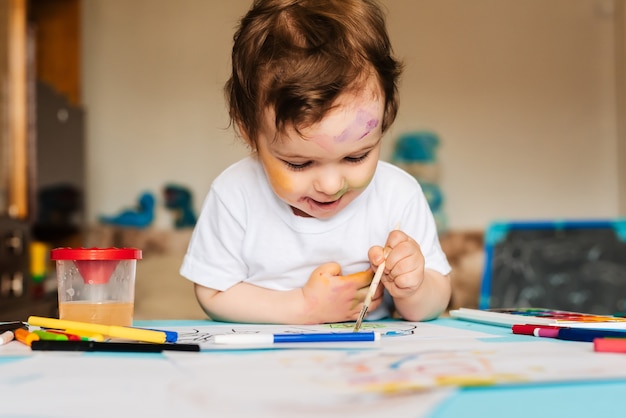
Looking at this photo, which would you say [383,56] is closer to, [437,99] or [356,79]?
[356,79]

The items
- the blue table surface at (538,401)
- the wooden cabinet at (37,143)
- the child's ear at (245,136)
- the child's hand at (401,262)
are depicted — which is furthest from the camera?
the wooden cabinet at (37,143)

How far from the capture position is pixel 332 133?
875 millimetres

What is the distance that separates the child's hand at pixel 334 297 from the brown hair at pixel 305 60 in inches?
7.7

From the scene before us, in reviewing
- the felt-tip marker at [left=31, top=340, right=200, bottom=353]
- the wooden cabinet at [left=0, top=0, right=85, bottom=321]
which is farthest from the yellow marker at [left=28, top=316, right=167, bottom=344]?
the wooden cabinet at [left=0, top=0, right=85, bottom=321]

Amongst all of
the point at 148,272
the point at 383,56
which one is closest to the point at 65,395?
the point at 383,56

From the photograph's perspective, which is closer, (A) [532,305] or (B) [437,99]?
(A) [532,305]

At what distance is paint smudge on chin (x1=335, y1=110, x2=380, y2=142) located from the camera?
0.88 metres

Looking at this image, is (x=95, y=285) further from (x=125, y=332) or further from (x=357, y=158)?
(x=357, y=158)

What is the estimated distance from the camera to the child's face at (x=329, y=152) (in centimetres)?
88

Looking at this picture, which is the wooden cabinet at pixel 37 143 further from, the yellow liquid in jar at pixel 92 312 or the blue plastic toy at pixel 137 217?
the yellow liquid in jar at pixel 92 312

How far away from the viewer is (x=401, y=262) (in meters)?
0.91

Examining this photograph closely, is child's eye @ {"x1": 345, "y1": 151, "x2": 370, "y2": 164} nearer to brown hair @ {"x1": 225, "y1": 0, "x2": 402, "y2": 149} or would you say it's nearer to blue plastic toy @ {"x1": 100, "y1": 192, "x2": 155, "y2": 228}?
brown hair @ {"x1": 225, "y1": 0, "x2": 402, "y2": 149}

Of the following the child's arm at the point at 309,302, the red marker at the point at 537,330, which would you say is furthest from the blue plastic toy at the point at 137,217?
the red marker at the point at 537,330

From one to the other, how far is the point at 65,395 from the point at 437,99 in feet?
10.0
